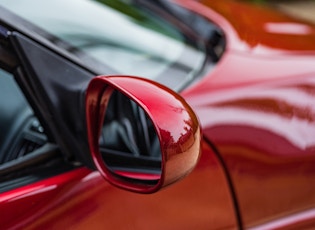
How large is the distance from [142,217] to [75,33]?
2.27ft

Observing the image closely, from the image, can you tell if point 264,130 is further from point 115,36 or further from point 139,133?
point 115,36

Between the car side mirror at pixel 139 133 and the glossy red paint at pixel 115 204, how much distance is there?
76 millimetres

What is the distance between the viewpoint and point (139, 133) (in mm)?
1821

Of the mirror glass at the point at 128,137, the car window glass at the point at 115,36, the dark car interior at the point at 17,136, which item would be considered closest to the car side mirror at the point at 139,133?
the mirror glass at the point at 128,137

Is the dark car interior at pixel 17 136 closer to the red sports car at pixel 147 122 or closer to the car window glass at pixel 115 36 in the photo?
the red sports car at pixel 147 122

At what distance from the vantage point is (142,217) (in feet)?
5.67

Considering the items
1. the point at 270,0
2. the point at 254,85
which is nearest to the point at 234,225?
the point at 254,85

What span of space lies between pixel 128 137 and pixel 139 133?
4 cm

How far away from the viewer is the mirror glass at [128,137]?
5.79ft

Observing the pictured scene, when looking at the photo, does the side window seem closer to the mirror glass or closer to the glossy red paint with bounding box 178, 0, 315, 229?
the mirror glass

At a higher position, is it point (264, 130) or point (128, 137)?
point (128, 137)

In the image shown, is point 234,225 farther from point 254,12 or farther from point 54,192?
point 254,12

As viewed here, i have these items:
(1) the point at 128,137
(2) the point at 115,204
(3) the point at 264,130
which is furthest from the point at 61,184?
(3) the point at 264,130

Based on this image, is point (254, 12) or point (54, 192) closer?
point (54, 192)
